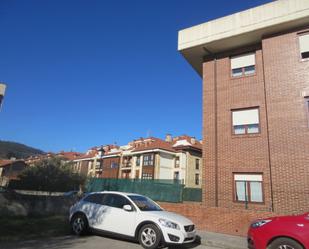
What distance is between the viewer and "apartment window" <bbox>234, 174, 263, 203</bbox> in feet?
43.7

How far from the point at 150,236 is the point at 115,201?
195 centimetres

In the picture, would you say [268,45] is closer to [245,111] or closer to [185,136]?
[245,111]

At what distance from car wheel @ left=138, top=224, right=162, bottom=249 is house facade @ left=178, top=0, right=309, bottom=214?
672cm

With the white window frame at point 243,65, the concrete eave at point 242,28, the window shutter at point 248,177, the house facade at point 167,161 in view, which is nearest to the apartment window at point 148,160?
the house facade at point 167,161

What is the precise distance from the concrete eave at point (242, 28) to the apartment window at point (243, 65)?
700 mm

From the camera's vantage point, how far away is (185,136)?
51.5 metres

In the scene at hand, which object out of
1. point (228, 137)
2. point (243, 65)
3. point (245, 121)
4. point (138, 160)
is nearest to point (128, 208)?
point (228, 137)

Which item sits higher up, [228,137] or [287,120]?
[287,120]

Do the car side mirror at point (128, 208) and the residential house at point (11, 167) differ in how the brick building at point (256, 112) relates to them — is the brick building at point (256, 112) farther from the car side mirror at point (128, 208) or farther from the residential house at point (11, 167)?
the residential house at point (11, 167)

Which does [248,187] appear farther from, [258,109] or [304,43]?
[304,43]

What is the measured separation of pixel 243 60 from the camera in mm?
15805

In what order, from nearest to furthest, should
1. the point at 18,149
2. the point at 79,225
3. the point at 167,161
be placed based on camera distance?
1. the point at 79,225
2. the point at 167,161
3. the point at 18,149

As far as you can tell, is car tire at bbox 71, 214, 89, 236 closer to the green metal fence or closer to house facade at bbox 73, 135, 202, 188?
the green metal fence

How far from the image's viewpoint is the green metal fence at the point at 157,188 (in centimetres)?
1533
